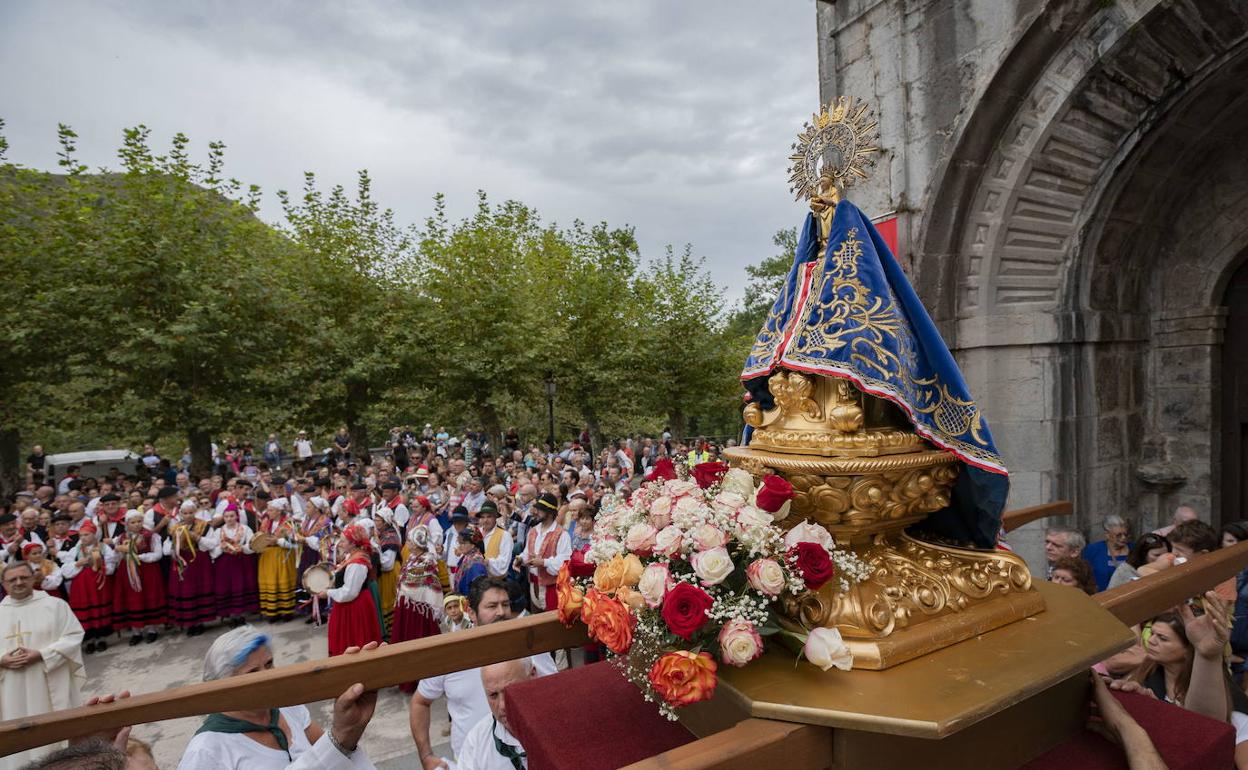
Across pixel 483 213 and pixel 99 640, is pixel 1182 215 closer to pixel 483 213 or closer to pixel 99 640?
pixel 99 640

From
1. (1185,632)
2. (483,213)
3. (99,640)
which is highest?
(483,213)

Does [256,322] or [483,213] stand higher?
[483,213]

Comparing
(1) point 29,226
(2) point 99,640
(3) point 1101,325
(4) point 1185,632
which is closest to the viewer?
(4) point 1185,632

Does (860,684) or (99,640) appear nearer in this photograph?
(860,684)

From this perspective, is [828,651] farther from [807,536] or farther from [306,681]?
[306,681]

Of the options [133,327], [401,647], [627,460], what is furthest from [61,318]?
[401,647]

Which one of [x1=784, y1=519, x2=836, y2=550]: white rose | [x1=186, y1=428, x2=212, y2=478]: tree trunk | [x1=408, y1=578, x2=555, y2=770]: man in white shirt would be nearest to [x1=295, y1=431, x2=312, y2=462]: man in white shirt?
[x1=186, y1=428, x2=212, y2=478]: tree trunk

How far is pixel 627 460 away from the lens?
2039 centimetres

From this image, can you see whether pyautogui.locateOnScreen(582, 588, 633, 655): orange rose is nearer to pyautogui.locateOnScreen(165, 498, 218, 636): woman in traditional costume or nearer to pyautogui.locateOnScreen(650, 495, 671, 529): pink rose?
pyautogui.locateOnScreen(650, 495, 671, 529): pink rose

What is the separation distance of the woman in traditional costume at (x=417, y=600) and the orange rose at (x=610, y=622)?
6.11 metres

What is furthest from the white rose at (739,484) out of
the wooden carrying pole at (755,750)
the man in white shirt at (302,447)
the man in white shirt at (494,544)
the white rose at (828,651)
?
the man in white shirt at (302,447)

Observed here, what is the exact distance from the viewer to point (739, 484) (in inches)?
87.0

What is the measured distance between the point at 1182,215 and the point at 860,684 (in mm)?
7620

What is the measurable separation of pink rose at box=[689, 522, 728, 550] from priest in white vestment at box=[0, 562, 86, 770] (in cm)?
638
